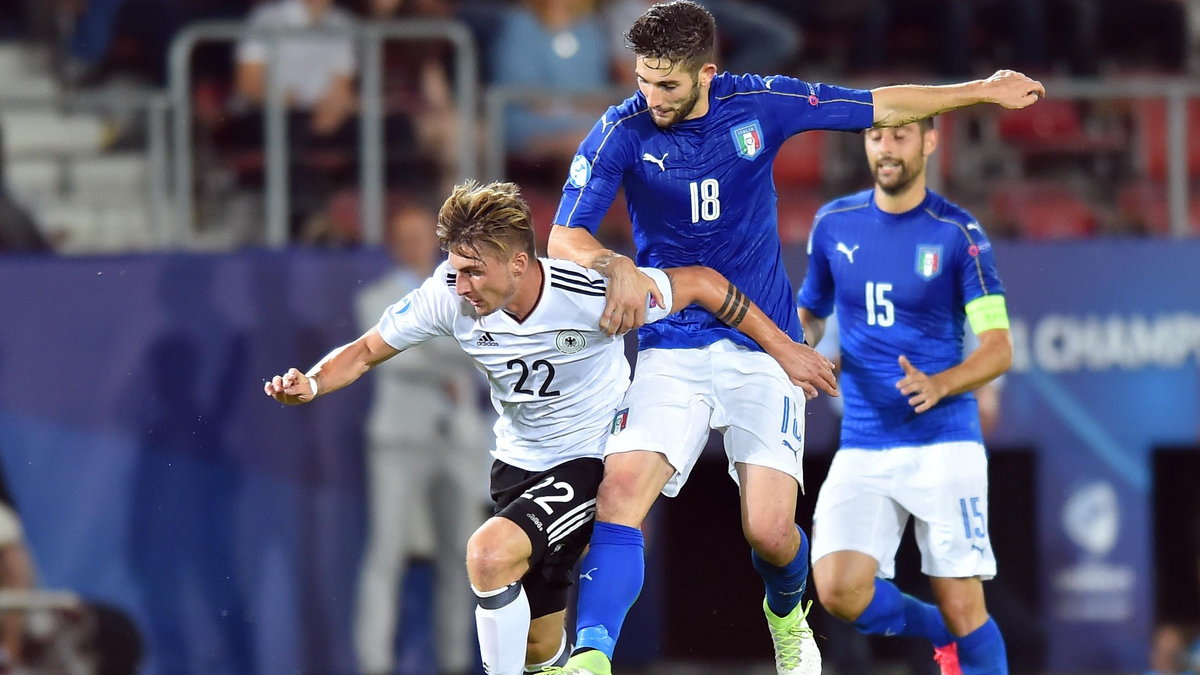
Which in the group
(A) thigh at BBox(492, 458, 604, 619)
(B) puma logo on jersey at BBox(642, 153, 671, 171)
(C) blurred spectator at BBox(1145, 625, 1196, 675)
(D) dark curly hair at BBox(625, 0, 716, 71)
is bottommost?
(C) blurred spectator at BBox(1145, 625, 1196, 675)

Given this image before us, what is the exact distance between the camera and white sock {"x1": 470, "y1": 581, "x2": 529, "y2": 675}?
19.8ft

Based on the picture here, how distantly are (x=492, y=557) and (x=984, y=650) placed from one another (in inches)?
92.7

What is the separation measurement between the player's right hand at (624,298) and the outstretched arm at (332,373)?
2.51 feet

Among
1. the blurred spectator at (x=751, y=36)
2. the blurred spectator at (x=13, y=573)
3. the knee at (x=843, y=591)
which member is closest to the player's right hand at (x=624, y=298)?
the knee at (x=843, y=591)

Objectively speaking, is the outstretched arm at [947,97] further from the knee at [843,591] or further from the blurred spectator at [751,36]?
the blurred spectator at [751,36]

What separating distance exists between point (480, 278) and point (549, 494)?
828mm

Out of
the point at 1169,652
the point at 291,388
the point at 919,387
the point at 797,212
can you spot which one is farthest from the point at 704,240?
the point at 1169,652

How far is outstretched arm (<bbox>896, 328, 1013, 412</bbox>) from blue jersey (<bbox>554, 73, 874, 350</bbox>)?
0.68 meters

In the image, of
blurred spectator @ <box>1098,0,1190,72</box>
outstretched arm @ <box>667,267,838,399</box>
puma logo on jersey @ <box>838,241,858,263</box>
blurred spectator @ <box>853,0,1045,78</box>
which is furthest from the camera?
blurred spectator @ <box>1098,0,1190,72</box>

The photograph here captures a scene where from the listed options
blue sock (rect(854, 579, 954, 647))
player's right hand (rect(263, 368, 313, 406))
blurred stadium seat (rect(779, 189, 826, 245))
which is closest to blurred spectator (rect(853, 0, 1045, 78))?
blurred stadium seat (rect(779, 189, 826, 245))

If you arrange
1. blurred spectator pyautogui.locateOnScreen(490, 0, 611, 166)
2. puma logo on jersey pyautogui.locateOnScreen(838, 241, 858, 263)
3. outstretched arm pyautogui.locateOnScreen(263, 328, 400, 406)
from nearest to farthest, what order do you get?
outstretched arm pyautogui.locateOnScreen(263, 328, 400, 406)
puma logo on jersey pyautogui.locateOnScreen(838, 241, 858, 263)
blurred spectator pyautogui.locateOnScreen(490, 0, 611, 166)

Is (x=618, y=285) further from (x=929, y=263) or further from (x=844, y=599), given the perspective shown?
(x=844, y=599)

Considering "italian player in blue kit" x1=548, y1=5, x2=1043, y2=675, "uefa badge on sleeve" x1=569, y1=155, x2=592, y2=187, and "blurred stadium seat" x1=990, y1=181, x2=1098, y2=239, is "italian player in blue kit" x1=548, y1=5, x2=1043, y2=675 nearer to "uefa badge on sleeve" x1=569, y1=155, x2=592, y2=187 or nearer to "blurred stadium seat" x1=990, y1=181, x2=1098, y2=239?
"uefa badge on sleeve" x1=569, y1=155, x2=592, y2=187

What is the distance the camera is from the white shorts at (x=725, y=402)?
20.7 feet
